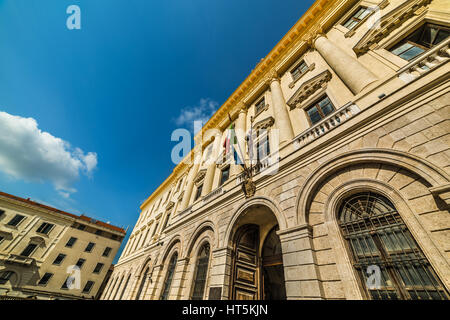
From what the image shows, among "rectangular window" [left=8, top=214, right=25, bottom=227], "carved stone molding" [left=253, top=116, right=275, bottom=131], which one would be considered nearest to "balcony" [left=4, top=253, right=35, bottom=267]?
"rectangular window" [left=8, top=214, right=25, bottom=227]

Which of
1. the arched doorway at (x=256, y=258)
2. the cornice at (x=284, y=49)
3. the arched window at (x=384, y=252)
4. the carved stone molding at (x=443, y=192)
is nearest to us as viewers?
the carved stone molding at (x=443, y=192)

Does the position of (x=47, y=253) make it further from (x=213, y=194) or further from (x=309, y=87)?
(x=309, y=87)

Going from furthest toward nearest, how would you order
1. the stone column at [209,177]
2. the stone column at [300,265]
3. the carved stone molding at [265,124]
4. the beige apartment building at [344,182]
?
the stone column at [209,177] < the carved stone molding at [265,124] < the stone column at [300,265] < the beige apartment building at [344,182]

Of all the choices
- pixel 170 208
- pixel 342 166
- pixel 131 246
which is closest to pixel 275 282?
pixel 342 166

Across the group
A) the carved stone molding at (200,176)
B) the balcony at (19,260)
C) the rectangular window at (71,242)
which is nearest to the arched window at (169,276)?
the carved stone molding at (200,176)

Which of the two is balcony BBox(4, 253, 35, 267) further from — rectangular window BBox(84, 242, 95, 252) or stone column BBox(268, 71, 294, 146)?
stone column BBox(268, 71, 294, 146)

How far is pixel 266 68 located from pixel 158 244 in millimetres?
16231

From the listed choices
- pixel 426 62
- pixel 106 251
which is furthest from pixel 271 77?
pixel 106 251

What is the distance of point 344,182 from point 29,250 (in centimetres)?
3930

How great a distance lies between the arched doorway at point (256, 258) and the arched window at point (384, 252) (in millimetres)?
3057

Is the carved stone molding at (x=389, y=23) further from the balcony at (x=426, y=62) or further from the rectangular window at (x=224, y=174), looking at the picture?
the rectangular window at (x=224, y=174)

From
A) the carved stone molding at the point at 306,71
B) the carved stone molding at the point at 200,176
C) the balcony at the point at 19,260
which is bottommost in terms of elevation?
the balcony at the point at 19,260

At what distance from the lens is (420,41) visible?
6680 mm

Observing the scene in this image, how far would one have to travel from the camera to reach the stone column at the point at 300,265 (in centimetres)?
479
